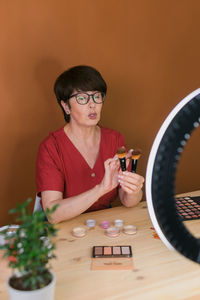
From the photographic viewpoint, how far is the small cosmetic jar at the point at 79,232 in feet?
3.86

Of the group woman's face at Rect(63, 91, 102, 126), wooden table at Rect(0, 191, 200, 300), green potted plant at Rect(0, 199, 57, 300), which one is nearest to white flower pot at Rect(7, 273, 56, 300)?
green potted plant at Rect(0, 199, 57, 300)

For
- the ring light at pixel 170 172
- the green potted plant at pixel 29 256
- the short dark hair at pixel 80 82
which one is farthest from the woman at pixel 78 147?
the green potted plant at pixel 29 256

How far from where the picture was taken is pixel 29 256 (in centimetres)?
65

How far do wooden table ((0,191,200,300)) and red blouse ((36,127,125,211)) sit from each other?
0.45 meters

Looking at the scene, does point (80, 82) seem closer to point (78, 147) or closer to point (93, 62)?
point (78, 147)

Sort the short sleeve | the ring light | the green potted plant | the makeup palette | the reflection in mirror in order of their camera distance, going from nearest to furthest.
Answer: the green potted plant, the ring light, the makeup palette, the short sleeve, the reflection in mirror

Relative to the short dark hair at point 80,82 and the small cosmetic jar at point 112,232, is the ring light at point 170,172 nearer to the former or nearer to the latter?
the small cosmetic jar at point 112,232

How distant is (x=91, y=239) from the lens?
1.15m

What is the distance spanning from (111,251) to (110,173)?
35 centimetres

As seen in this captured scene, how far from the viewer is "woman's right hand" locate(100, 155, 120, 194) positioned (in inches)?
51.0

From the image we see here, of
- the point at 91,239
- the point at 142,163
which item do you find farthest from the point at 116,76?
the point at 91,239

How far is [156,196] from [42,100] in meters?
1.30

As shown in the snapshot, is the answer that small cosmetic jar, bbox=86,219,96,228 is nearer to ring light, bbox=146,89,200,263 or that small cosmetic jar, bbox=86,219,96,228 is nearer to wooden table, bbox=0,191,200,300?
wooden table, bbox=0,191,200,300

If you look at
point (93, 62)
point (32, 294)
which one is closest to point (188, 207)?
point (32, 294)
